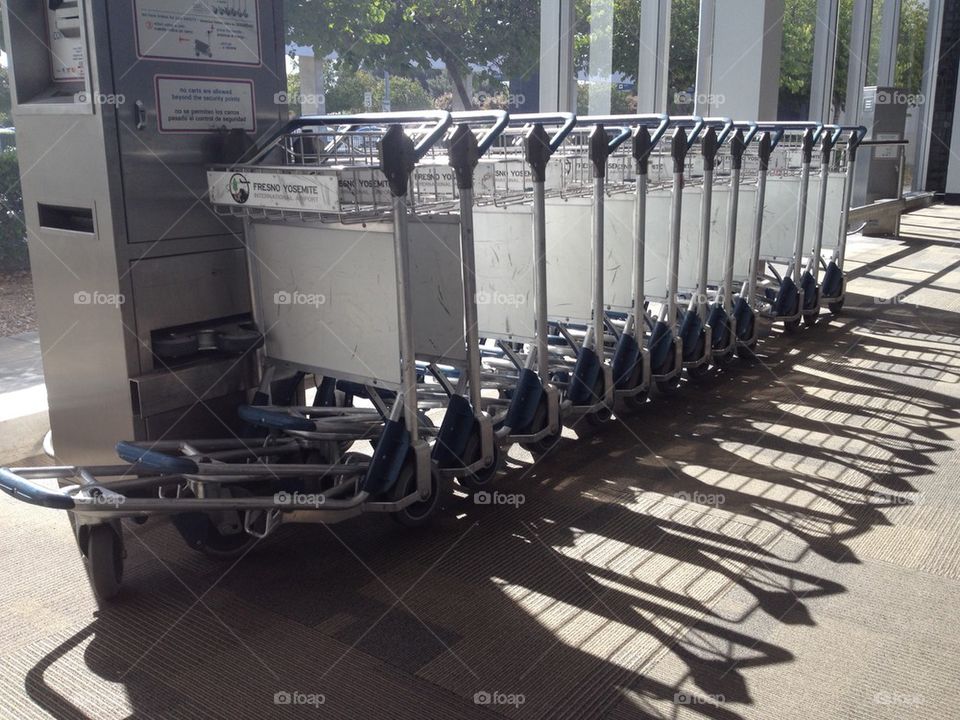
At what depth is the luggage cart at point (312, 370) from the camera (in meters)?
2.64

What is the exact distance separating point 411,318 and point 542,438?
39.5 inches

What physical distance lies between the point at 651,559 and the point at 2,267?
2772 mm

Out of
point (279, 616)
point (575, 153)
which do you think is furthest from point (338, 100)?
point (279, 616)

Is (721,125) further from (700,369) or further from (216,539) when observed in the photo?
(216,539)

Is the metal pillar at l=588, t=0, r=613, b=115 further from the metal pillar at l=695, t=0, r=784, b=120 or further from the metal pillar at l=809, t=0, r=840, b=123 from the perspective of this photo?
the metal pillar at l=809, t=0, r=840, b=123

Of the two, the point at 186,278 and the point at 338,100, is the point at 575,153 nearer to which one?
the point at 338,100

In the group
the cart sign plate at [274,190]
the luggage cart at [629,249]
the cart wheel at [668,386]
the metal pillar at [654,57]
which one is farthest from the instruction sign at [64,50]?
the metal pillar at [654,57]

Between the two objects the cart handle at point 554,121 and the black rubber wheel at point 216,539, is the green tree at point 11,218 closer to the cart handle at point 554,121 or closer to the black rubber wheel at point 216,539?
the black rubber wheel at point 216,539

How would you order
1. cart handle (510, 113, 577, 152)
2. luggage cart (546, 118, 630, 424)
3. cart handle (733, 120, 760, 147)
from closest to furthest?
cart handle (510, 113, 577, 152) → luggage cart (546, 118, 630, 424) → cart handle (733, 120, 760, 147)

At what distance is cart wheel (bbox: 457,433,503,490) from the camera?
325cm

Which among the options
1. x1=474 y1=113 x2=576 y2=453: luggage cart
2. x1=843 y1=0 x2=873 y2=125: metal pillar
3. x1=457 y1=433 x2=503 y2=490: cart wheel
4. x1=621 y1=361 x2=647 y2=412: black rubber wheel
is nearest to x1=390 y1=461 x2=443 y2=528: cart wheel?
x1=457 y1=433 x2=503 y2=490: cart wheel

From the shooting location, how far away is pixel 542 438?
3631mm

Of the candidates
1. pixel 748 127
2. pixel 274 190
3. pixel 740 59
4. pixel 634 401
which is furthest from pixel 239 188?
pixel 740 59

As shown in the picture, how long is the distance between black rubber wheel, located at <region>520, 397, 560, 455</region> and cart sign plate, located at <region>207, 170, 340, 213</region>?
1.26 meters
